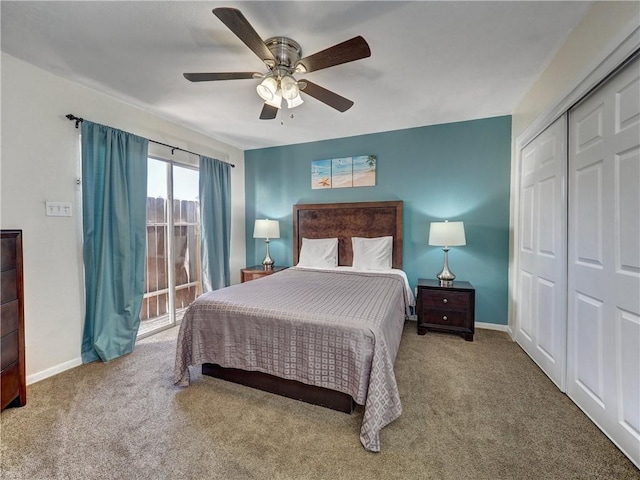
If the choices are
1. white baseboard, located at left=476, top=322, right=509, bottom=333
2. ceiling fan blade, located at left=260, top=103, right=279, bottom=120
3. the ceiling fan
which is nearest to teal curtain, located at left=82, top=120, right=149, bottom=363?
the ceiling fan

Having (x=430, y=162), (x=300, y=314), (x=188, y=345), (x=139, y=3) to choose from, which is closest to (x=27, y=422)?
(x=188, y=345)

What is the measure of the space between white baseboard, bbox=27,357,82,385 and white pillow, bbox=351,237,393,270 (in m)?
2.99

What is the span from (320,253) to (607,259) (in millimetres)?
2768

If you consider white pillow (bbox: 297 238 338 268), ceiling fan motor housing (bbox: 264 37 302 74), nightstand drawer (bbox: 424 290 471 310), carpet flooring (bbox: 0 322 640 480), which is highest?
ceiling fan motor housing (bbox: 264 37 302 74)

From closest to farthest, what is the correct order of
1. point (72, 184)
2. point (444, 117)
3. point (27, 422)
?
1. point (27, 422)
2. point (72, 184)
3. point (444, 117)

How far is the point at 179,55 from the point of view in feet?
6.68

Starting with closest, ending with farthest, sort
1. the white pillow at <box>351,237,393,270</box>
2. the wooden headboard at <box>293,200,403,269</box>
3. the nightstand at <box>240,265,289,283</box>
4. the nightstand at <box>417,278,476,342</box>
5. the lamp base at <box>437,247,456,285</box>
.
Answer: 1. the nightstand at <box>417,278,476,342</box>
2. the lamp base at <box>437,247,456,285</box>
3. the white pillow at <box>351,237,393,270</box>
4. the wooden headboard at <box>293,200,403,269</box>
5. the nightstand at <box>240,265,289,283</box>

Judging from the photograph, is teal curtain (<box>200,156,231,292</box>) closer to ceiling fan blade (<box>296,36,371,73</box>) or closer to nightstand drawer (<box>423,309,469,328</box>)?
ceiling fan blade (<box>296,36,371,73</box>)

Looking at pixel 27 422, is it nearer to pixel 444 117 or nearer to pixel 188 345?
pixel 188 345

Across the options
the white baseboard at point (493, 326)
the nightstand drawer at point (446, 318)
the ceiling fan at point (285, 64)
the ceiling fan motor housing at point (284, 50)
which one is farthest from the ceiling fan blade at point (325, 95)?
the white baseboard at point (493, 326)

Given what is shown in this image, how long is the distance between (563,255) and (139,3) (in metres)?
3.27

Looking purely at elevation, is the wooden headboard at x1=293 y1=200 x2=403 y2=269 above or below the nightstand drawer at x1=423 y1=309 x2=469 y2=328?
above

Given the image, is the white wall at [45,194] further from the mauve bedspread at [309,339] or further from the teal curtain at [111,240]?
the mauve bedspread at [309,339]

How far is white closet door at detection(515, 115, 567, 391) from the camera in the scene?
80.0 inches
